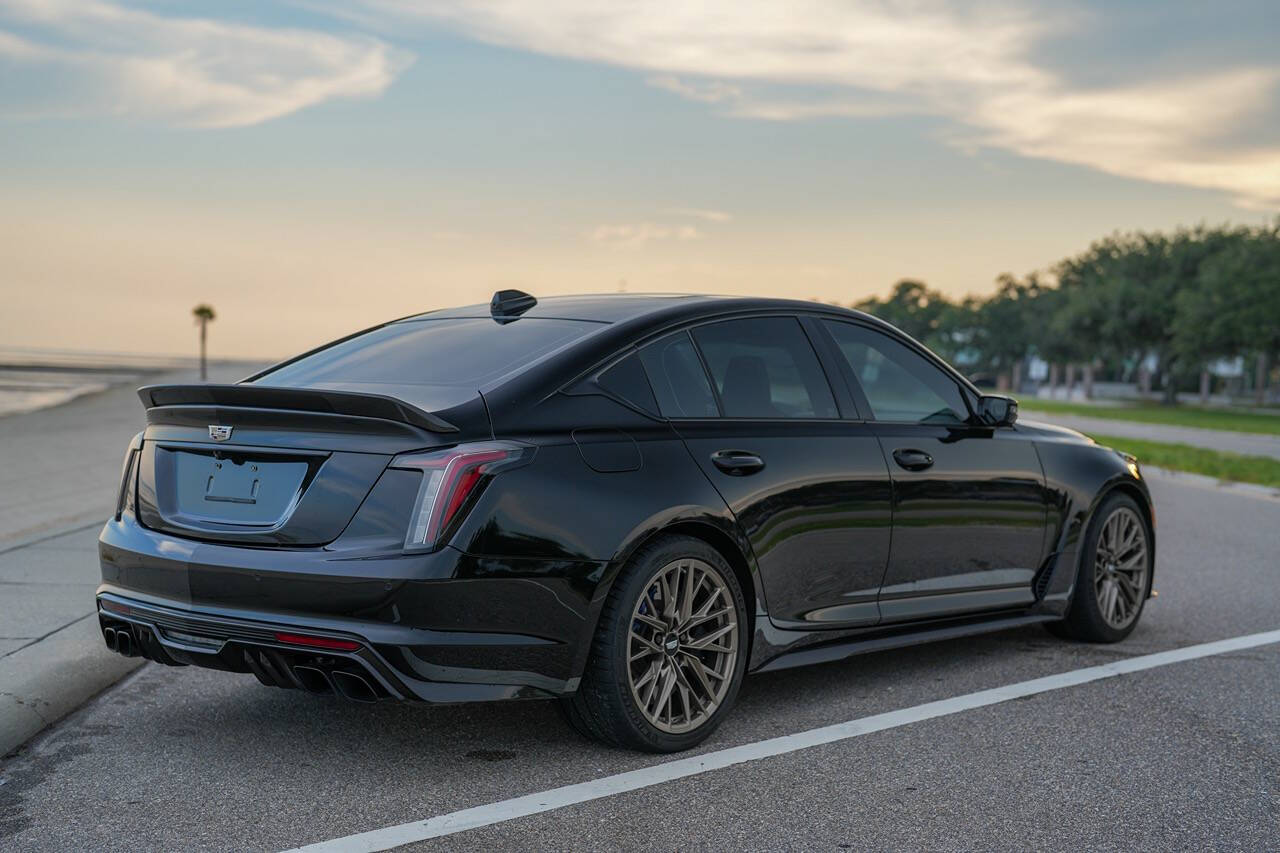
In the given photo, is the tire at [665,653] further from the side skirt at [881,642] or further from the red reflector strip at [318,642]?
the red reflector strip at [318,642]

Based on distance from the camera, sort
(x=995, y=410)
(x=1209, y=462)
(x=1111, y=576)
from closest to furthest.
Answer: (x=995, y=410), (x=1111, y=576), (x=1209, y=462)

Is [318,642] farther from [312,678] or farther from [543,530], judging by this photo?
[543,530]

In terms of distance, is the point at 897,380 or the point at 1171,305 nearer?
the point at 897,380

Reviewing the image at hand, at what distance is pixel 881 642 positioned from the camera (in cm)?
562

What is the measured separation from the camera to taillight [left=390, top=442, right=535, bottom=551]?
417 centimetres

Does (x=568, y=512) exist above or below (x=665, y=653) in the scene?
above

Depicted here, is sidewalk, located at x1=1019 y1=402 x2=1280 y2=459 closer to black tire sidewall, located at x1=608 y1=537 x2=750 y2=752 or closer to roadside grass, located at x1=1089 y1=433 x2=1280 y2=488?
roadside grass, located at x1=1089 y1=433 x2=1280 y2=488

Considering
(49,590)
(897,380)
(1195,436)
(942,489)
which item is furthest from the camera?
(1195,436)

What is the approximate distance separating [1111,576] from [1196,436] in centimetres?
2498

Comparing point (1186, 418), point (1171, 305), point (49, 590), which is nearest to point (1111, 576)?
point (49, 590)

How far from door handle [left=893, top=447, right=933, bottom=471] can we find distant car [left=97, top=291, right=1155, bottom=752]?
1.0 inches

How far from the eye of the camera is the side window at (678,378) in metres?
4.97

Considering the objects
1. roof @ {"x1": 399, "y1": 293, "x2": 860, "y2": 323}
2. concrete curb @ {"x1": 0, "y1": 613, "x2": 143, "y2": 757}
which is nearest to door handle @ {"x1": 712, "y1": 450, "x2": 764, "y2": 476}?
roof @ {"x1": 399, "y1": 293, "x2": 860, "y2": 323}

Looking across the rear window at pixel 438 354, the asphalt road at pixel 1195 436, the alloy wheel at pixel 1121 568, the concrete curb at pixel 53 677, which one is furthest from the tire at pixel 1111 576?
the asphalt road at pixel 1195 436
